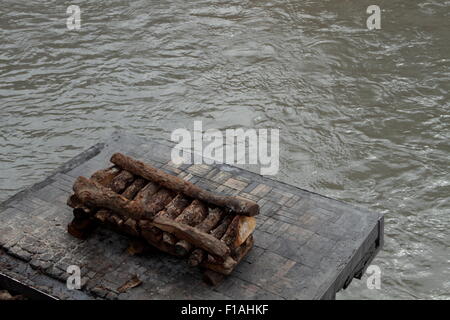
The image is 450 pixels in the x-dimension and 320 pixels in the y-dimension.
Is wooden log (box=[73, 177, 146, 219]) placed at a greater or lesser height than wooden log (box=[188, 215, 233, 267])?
greater

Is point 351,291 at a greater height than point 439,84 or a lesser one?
lesser

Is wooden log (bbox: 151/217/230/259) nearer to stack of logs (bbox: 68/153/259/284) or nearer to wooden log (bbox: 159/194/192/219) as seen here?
stack of logs (bbox: 68/153/259/284)

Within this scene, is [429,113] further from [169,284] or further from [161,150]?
[169,284]

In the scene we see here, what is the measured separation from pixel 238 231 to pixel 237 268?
0.42 metres

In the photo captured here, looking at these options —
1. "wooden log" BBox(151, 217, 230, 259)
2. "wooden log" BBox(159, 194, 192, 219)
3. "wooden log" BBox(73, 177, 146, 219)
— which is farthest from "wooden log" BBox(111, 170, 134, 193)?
"wooden log" BBox(151, 217, 230, 259)

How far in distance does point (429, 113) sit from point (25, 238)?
6734mm

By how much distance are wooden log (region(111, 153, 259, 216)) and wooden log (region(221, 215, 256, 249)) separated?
0.28 ft

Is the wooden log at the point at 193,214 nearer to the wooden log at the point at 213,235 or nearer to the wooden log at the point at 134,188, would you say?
the wooden log at the point at 213,235

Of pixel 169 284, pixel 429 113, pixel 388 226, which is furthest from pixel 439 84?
pixel 169 284

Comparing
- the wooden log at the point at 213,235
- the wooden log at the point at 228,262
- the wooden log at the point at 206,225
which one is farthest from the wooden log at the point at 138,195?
the wooden log at the point at 228,262

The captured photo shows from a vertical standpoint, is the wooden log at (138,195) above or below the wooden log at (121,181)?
below

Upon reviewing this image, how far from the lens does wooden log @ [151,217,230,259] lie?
6441 mm

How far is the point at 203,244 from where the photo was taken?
21.3 ft

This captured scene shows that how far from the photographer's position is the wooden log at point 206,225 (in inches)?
261
